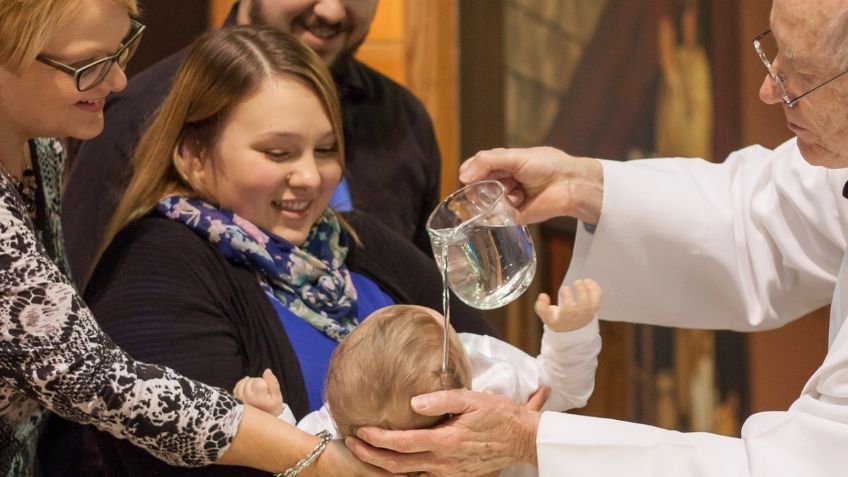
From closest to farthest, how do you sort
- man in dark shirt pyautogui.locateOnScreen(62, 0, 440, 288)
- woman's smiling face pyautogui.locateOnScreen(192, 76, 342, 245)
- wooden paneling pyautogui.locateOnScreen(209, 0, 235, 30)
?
woman's smiling face pyautogui.locateOnScreen(192, 76, 342, 245) < man in dark shirt pyautogui.locateOnScreen(62, 0, 440, 288) < wooden paneling pyautogui.locateOnScreen(209, 0, 235, 30)

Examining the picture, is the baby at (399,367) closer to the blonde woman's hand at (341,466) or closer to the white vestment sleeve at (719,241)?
the blonde woman's hand at (341,466)

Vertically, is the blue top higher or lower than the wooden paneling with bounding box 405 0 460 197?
lower

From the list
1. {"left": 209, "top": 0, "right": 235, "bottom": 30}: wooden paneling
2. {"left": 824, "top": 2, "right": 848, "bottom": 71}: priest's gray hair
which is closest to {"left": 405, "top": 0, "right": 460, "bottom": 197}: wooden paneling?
{"left": 209, "top": 0, "right": 235, "bottom": 30}: wooden paneling

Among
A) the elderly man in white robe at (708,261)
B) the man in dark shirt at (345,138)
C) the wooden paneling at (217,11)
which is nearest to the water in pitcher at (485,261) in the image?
the elderly man in white robe at (708,261)

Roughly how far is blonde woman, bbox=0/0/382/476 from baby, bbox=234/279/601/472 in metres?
0.09

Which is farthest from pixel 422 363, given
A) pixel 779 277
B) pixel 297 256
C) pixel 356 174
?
pixel 356 174

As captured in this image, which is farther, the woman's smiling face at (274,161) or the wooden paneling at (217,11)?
the wooden paneling at (217,11)

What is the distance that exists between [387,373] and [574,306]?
38 cm

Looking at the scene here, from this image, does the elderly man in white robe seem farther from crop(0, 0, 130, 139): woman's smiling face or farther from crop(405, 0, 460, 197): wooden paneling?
crop(405, 0, 460, 197): wooden paneling

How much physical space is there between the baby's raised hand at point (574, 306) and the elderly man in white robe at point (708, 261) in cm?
21

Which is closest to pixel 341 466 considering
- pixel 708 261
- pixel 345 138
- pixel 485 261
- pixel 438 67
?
pixel 485 261

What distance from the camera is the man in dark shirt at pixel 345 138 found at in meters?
2.81

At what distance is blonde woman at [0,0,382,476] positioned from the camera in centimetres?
188

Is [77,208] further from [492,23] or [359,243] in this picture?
[492,23]
